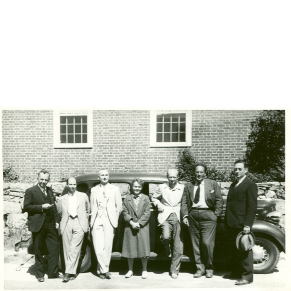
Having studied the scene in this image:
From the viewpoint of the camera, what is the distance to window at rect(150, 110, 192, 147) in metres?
6.02

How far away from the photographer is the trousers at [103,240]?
5438 mm

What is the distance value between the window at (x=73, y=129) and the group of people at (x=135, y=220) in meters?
1.15

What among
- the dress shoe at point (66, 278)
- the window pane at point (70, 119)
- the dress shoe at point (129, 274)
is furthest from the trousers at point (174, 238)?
the window pane at point (70, 119)

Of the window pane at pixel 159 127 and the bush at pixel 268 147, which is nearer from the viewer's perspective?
the bush at pixel 268 147

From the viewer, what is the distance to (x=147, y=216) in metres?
5.41

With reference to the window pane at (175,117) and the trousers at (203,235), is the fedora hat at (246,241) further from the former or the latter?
the window pane at (175,117)

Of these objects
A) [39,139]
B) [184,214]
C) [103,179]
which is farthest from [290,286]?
[39,139]

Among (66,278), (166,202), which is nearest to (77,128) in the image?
(166,202)

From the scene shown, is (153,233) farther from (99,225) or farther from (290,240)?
(290,240)

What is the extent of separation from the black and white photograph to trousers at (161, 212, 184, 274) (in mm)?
Answer: 15

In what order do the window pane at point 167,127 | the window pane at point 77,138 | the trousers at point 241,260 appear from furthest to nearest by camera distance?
the window pane at point 77,138
the window pane at point 167,127
the trousers at point 241,260

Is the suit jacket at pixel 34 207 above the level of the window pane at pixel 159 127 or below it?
below

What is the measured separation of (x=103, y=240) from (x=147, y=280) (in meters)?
0.90

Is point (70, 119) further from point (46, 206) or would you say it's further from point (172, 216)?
point (172, 216)
